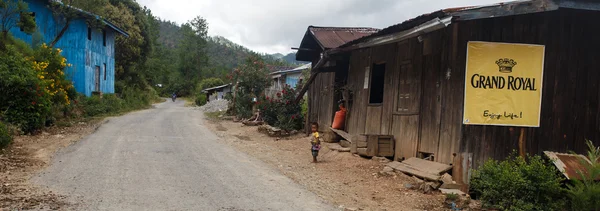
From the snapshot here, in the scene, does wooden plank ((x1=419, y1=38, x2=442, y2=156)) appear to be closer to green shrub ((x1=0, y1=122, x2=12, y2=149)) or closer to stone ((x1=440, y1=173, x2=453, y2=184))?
stone ((x1=440, y1=173, x2=453, y2=184))

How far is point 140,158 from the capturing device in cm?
1009

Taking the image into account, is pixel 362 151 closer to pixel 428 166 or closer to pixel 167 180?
pixel 428 166

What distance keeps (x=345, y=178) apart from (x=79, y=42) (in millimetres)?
22680

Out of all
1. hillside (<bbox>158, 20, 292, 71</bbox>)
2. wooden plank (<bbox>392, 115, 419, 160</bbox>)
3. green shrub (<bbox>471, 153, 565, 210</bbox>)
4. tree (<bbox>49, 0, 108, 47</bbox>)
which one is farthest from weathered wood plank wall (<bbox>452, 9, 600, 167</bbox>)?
hillside (<bbox>158, 20, 292, 71</bbox>)

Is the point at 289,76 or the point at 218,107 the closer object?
the point at 289,76

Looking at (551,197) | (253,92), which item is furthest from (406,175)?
(253,92)

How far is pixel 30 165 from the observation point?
8867 mm

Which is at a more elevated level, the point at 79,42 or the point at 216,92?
the point at 79,42

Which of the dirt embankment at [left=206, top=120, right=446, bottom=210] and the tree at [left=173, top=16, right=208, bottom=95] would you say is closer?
the dirt embankment at [left=206, top=120, right=446, bottom=210]

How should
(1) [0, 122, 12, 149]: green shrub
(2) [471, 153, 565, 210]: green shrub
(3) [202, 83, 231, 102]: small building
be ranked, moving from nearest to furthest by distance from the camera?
(2) [471, 153, 565, 210]: green shrub, (1) [0, 122, 12, 149]: green shrub, (3) [202, 83, 231, 102]: small building

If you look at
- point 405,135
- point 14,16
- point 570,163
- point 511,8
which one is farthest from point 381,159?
point 14,16

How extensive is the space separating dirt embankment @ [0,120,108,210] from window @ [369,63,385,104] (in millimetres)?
7999

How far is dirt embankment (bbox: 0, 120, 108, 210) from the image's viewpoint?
5777mm

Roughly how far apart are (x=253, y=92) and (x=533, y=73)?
17602 mm
